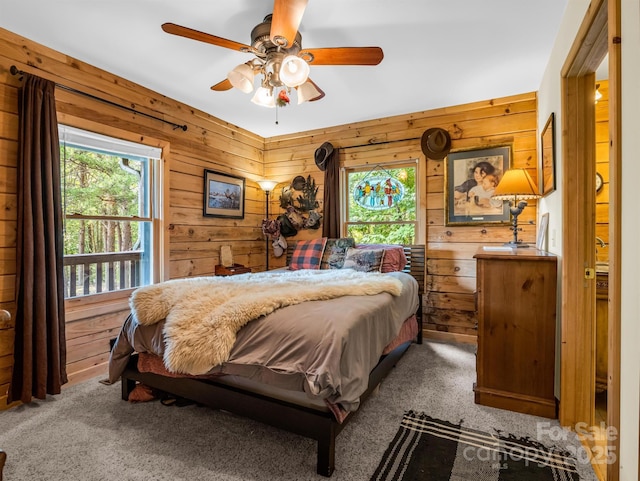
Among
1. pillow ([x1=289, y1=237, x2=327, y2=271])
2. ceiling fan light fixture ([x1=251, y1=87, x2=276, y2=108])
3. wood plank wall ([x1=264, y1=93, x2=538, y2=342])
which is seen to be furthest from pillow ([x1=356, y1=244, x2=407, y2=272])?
ceiling fan light fixture ([x1=251, y1=87, x2=276, y2=108])

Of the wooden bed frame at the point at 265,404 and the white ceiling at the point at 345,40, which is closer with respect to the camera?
the wooden bed frame at the point at 265,404

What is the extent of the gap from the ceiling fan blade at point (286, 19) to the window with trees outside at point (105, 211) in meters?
1.86

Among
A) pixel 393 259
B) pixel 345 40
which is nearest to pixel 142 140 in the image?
pixel 345 40

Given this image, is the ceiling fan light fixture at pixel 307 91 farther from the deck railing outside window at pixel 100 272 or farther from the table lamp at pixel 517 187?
the deck railing outside window at pixel 100 272

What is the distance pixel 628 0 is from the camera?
1.01m

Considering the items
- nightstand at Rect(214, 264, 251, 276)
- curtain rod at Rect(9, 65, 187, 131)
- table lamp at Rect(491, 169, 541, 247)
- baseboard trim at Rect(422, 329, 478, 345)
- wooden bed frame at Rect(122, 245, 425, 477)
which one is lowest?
baseboard trim at Rect(422, 329, 478, 345)

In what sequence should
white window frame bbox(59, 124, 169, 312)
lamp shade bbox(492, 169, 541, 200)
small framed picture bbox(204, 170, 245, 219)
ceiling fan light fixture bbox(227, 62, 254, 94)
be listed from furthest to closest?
small framed picture bbox(204, 170, 245, 219) < white window frame bbox(59, 124, 169, 312) < lamp shade bbox(492, 169, 541, 200) < ceiling fan light fixture bbox(227, 62, 254, 94)

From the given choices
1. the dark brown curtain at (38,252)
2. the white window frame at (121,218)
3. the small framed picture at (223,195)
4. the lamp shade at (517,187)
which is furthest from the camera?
the small framed picture at (223,195)

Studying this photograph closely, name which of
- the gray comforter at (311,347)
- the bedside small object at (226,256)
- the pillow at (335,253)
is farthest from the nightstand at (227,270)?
the gray comforter at (311,347)

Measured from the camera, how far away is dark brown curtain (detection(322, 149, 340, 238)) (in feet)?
13.3

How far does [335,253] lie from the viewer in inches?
142

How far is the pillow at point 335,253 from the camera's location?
354 centimetres

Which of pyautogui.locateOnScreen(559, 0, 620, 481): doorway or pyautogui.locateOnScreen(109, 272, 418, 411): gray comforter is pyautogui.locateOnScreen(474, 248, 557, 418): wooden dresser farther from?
pyautogui.locateOnScreen(109, 272, 418, 411): gray comforter

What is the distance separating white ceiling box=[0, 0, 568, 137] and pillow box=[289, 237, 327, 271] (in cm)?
150
